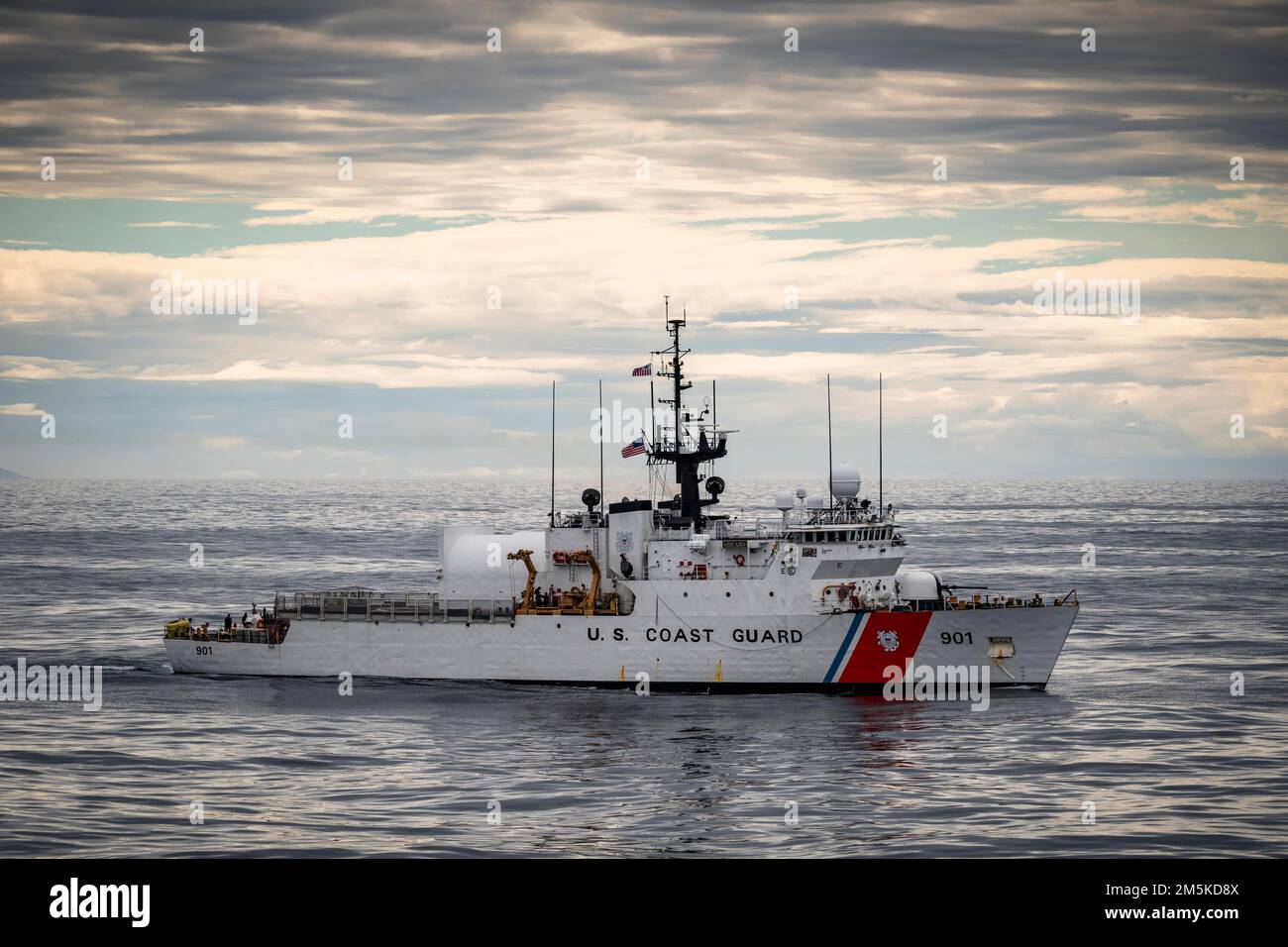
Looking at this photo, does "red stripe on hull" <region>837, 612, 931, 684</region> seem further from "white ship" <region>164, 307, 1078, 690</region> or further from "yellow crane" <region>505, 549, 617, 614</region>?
"yellow crane" <region>505, 549, 617, 614</region>

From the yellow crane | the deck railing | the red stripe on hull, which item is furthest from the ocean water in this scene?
the yellow crane

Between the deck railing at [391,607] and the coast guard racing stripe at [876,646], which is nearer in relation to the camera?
the coast guard racing stripe at [876,646]

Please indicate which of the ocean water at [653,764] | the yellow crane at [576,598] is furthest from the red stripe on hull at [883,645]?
the yellow crane at [576,598]

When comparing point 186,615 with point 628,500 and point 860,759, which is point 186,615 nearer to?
point 628,500

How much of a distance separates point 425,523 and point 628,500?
371 ft

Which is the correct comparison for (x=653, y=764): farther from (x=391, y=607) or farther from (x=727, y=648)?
(x=391, y=607)

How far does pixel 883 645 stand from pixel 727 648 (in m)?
4.54

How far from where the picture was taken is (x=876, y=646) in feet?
132

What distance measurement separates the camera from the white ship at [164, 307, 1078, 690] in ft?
132

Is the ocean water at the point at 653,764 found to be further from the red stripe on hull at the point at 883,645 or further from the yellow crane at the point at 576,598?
the yellow crane at the point at 576,598

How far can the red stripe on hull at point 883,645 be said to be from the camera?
40000 millimetres

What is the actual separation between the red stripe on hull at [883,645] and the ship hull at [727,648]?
29 mm

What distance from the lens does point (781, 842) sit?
26656mm
